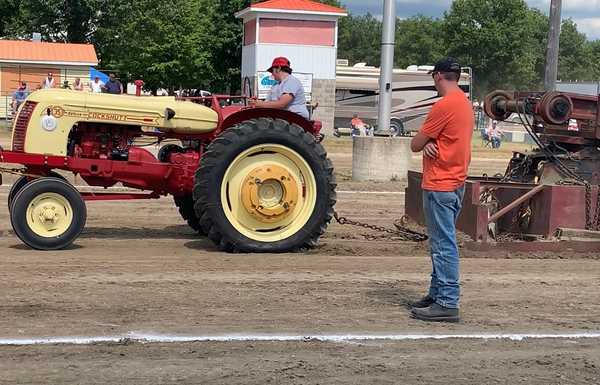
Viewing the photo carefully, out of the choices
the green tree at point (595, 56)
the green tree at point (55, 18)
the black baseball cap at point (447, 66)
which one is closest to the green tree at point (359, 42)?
the green tree at point (595, 56)

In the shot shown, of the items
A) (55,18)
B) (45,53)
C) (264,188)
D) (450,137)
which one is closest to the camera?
(450,137)

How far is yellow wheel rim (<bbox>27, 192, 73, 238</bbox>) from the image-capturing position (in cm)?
800

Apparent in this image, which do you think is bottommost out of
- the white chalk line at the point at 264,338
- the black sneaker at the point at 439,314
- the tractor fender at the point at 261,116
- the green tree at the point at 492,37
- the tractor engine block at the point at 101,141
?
the white chalk line at the point at 264,338

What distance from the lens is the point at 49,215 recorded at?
26.3ft

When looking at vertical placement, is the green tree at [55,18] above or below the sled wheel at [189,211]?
above

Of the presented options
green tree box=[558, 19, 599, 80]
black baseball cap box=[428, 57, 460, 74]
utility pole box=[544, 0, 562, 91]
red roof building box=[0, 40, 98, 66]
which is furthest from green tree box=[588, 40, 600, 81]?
black baseball cap box=[428, 57, 460, 74]

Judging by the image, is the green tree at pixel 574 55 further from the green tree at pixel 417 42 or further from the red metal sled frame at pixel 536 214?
the red metal sled frame at pixel 536 214

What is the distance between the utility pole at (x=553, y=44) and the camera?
1616cm

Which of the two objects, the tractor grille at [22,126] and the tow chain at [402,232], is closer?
the tractor grille at [22,126]

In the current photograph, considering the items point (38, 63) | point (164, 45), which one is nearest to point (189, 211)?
point (38, 63)

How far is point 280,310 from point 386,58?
11.7m

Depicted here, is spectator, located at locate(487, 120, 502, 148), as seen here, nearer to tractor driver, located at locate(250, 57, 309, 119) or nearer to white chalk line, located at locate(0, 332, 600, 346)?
tractor driver, located at locate(250, 57, 309, 119)

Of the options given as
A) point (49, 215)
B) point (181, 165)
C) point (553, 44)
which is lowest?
point (49, 215)

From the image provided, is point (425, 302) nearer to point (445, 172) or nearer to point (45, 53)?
point (445, 172)
